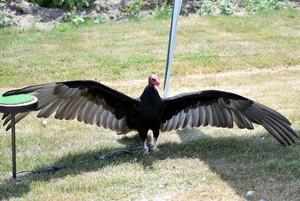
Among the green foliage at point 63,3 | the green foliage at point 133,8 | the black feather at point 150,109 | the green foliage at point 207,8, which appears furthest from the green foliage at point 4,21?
the black feather at point 150,109

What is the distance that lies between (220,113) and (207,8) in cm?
759

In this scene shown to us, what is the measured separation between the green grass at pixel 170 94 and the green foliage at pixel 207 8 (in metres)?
0.49

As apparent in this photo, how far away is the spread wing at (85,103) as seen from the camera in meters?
4.75

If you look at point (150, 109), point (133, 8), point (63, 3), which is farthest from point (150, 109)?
point (133, 8)

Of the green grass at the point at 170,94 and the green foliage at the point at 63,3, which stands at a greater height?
the green foliage at the point at 63,3

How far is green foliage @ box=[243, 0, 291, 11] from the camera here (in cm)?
1276

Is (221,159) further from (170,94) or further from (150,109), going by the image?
(170,94)

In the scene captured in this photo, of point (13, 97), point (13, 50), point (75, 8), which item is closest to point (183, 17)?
point (75, 8)

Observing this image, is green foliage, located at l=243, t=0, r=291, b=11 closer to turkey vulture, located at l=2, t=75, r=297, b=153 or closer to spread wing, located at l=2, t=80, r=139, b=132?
turkey vulture, located at l=2, t=75, r=297, b=153

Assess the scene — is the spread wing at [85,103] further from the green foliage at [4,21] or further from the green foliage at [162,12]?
the green foliage at [162,12]

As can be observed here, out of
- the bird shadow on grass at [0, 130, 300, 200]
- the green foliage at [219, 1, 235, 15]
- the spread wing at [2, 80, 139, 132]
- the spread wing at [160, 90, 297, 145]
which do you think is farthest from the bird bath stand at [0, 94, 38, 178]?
the green foliage at [219, 1, 235, 15]

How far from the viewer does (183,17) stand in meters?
11.9

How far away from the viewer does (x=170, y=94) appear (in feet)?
24.2

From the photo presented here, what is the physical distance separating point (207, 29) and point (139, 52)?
2.37 meters
